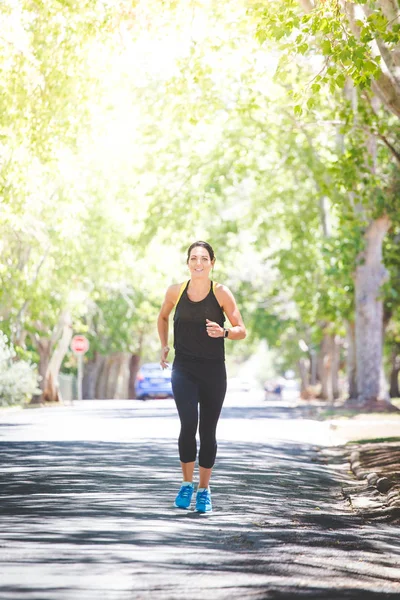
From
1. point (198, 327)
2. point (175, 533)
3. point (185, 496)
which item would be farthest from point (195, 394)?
point (175, 533)

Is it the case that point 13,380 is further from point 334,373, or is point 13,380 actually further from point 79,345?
point 334,373

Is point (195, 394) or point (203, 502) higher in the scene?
point (195, 394)

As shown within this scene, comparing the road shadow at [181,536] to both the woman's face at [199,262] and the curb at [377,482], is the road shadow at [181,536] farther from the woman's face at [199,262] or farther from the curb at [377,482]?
the woman's face at [199,262]

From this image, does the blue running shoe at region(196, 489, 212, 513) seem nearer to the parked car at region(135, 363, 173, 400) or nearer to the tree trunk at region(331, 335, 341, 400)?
the parked car at region(135, 363, 173, 400)

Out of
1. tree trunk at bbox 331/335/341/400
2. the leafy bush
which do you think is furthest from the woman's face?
tree trunk at bbox 331/335/341/400

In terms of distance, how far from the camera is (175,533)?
8.96 m

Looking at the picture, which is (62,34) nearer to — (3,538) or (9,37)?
(9,37)

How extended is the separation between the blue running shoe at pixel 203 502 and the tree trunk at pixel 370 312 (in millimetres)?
26552

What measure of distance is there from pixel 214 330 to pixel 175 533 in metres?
1.80

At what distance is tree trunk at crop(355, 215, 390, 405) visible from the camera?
36.8 meters

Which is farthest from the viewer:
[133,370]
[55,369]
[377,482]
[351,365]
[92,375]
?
[133,370]

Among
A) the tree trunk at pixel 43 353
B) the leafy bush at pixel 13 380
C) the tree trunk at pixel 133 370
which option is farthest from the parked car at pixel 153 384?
the tree trunk at pixel 133 370

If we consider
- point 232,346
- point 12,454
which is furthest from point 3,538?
point 232,346

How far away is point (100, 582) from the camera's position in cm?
698
